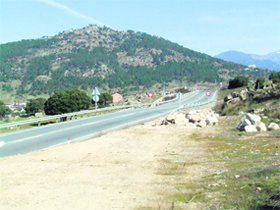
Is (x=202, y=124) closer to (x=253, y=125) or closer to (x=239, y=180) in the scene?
(x=253, y=125)

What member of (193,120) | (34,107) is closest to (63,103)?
(34,107)

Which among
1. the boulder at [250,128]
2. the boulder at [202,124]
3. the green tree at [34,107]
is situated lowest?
the green tree at [34,107]

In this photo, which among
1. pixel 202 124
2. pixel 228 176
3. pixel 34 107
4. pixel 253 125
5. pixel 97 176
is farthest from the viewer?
pixel 34 107

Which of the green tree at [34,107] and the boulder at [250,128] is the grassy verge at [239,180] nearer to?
the boulder at [250,128]

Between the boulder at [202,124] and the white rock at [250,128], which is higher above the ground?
the white rock at [250,128]

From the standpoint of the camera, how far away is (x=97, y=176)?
28.3ft

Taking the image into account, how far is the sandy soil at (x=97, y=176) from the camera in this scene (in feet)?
21.3

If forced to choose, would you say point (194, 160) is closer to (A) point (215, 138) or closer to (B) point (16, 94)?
(A) point (215, 138)

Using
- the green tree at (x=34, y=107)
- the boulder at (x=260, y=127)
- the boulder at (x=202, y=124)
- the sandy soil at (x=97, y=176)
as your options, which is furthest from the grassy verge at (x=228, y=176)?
the green tree at (x=34, y=107)

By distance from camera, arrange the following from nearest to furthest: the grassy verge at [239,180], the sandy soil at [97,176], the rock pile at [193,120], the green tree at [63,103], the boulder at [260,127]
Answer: the grassy verge at [239,180] < the sandy soil at [97,176] < the boulder at [260,127] < the rock pile at [193,120] < the green tree at [63,103]

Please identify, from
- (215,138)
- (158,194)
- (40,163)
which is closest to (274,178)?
(158,194)

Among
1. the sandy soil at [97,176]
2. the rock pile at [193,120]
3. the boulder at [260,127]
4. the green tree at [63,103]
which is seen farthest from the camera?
the green tree at [63,103]

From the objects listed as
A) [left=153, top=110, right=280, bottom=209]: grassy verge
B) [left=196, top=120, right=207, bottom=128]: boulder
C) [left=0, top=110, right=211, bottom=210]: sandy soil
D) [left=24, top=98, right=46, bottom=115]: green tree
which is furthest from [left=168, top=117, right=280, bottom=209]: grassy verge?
[left=24, top=98, right=46, bottom=115]: green tree

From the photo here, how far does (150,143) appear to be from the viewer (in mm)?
14961
